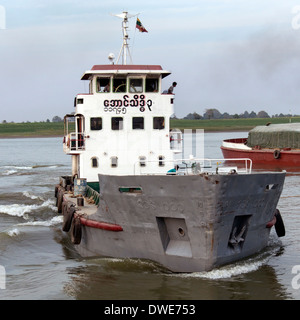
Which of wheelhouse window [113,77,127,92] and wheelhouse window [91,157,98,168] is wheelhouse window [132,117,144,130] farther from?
wheelhouse window [91,157,98,168]

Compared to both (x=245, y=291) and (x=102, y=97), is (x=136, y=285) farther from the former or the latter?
(x=102, y=97)

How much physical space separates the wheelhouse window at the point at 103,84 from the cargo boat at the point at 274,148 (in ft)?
89.3

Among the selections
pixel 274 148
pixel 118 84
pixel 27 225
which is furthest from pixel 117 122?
pixel 274 148

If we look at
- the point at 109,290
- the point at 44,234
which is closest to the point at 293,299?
the point at 109,290

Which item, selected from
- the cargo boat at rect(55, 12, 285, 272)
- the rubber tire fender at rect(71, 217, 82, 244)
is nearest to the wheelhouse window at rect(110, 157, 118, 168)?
the cargo boat at rect(55, 12, 285, 272)

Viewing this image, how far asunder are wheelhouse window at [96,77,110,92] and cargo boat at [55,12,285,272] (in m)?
0.03

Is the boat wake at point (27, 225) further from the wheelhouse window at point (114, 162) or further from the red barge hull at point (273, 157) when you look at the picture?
the red barge hull at point (273, 157)

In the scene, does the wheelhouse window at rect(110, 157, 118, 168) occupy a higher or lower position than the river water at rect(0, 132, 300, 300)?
higher

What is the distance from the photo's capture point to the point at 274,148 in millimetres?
46312

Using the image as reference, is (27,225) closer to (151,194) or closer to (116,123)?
(116,123)

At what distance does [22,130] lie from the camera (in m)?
137

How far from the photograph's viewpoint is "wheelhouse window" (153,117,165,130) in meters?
18.2

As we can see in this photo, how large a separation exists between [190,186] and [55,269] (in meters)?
4.64

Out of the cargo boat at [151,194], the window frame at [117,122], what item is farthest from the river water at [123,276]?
the window frame at [117,122]
